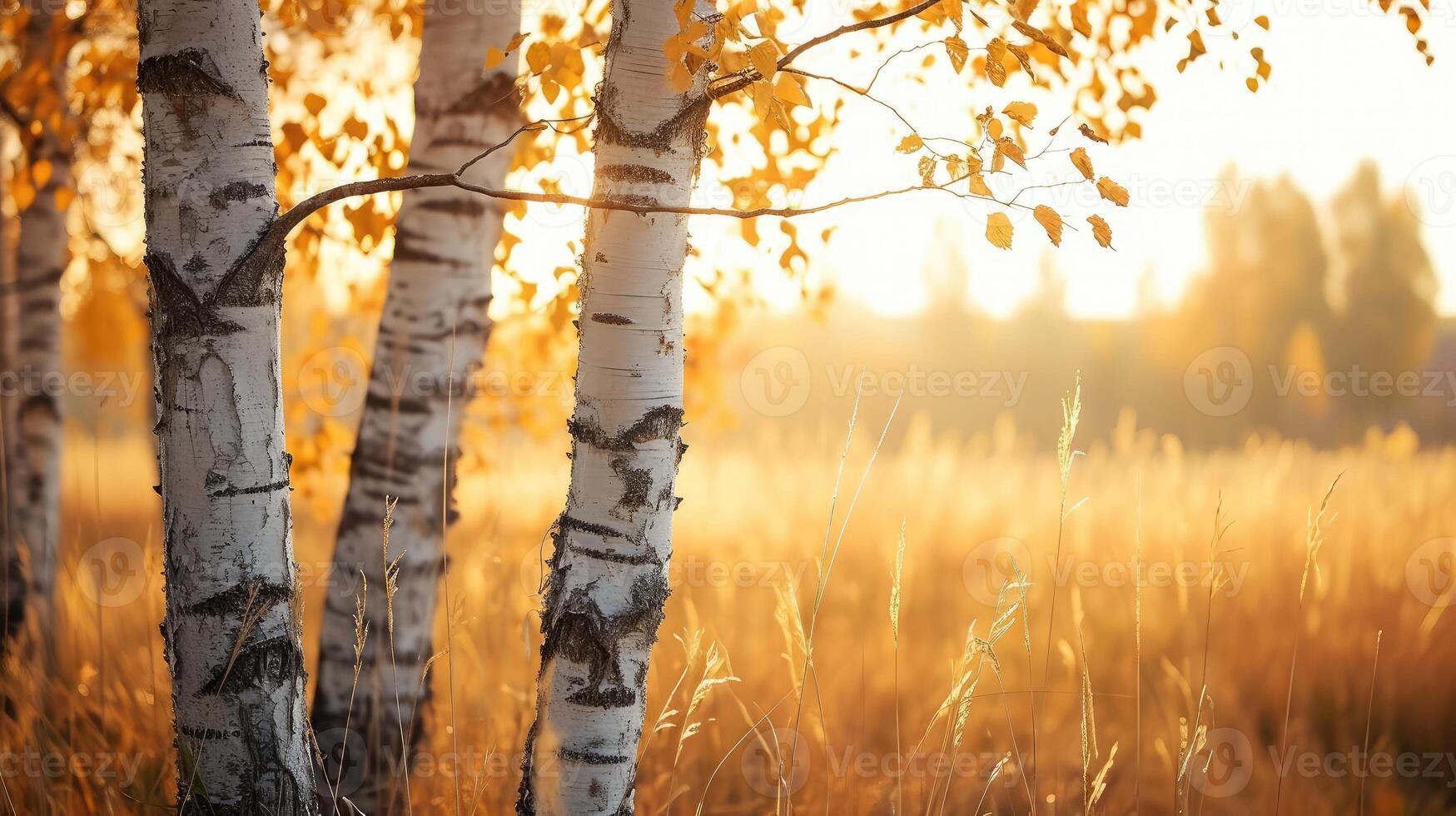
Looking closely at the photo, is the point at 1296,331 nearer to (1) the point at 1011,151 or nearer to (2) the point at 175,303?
(1) the point at 1011,151

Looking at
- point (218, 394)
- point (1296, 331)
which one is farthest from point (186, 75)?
point (1296, 331)

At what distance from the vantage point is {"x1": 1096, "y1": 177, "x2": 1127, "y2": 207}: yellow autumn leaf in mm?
1205

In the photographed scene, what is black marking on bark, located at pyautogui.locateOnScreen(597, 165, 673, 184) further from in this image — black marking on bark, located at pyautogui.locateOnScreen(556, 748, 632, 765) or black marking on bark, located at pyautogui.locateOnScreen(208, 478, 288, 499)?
black marking on bark, located at pyautogui.locateOnScreen(556, 748, 632, 765)

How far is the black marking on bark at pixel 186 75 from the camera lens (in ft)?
4.19

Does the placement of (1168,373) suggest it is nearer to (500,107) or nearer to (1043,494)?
(1043,494)

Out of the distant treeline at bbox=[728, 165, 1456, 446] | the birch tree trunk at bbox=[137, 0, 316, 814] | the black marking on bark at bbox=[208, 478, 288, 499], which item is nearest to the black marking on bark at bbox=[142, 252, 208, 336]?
the birch tree trunk at bbox=[137, 0, 316, 814]

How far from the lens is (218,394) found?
1.27 metres

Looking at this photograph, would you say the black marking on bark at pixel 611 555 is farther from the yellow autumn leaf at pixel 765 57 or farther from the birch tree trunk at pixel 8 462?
the birch tree trunk at pixel 8 462

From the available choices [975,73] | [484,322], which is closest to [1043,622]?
[975,73]

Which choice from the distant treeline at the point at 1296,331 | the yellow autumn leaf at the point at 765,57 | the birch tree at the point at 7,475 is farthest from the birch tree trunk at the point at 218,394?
the distant treeline at the point at 1296,331

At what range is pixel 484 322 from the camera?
225cm

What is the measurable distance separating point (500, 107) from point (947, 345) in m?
44.1

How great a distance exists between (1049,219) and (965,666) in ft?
2.62

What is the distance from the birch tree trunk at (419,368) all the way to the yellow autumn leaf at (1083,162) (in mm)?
1539
